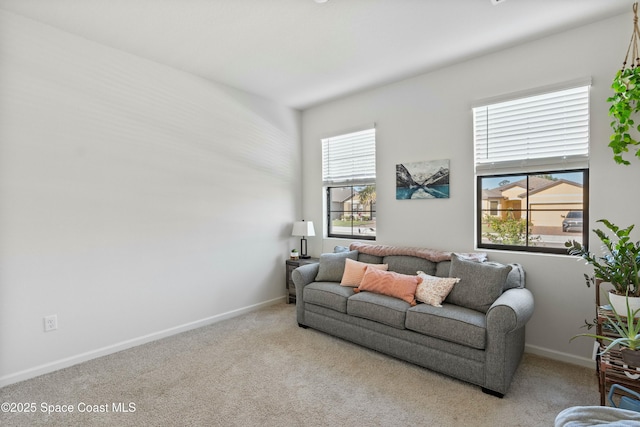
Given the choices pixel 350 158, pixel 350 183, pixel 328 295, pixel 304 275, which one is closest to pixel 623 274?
pixel 328 295

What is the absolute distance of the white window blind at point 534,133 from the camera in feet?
8.80

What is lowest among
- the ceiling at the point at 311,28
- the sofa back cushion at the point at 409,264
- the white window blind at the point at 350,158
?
the sofa back cushion at the point at 409,264

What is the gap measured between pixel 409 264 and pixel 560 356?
1453mm

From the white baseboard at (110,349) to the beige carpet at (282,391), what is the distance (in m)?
0.07

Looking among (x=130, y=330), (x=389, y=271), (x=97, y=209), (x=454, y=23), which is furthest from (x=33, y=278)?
(x=454, y=23)

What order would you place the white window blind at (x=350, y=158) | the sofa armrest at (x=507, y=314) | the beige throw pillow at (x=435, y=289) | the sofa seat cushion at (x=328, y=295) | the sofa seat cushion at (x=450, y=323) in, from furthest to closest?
the white window blind at (x=350, y=158)
the sofa seat cushion at (x=328, y=295)
the beige throw pillow at (x=435, y=289)
the sofa seat cushion at (x=450, y=323)
the sofa armrest at (x=507, y=314)

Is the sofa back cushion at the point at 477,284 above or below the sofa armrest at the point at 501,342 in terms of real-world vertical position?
above

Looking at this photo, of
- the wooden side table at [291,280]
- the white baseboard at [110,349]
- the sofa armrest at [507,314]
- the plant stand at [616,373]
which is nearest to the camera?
the plant stand at [616,373]

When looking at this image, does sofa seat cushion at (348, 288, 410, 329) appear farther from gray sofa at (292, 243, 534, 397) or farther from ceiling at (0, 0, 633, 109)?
ceiling at (0, 0, 633, 109)

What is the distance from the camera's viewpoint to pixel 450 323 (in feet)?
7.89

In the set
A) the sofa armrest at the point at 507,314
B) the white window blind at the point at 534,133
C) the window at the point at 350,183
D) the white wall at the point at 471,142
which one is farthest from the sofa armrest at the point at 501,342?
the window at the point at 350,183

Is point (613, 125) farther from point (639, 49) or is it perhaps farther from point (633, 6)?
point (633, 6)

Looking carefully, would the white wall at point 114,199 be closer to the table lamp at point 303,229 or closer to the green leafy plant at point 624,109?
the table lamp at point 303,229

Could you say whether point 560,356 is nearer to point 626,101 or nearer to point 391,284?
point 391,284
